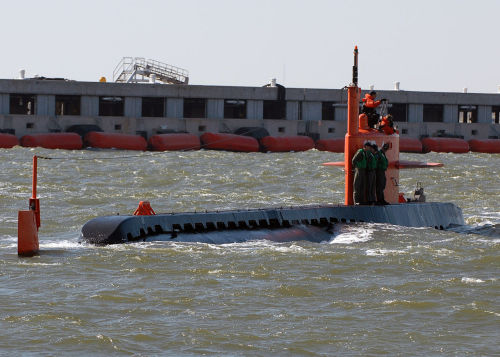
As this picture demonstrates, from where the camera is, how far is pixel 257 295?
61.1 feet

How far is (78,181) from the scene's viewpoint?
1838 inches

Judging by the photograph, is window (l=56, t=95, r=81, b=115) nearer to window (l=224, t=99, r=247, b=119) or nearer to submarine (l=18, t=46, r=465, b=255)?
window (l=224, t=99, r=247, b=119)

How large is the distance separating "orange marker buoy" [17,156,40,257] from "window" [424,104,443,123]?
236 feet

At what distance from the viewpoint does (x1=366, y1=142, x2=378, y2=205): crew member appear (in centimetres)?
2780

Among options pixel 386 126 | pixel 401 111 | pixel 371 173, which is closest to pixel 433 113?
pixel 401 111

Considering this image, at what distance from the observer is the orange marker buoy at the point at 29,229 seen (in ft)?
71.9

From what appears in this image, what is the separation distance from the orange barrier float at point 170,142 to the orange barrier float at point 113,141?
914 mm

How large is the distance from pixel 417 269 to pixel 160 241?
219 inches

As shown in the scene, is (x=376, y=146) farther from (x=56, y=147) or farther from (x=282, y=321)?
(x=56, y=147)

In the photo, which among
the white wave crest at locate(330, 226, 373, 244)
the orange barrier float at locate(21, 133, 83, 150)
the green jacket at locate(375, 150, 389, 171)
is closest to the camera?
the white wave crest at locate(330, 226, 373, 244)

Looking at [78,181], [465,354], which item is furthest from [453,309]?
[78,181]

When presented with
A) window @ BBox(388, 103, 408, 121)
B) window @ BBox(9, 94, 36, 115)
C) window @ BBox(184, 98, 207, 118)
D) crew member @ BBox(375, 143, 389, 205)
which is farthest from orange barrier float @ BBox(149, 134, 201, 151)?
crew member @ BBox(375, 143, 389, 205)

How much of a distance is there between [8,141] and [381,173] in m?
49.3

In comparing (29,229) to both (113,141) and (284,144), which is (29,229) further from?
(284,144)
